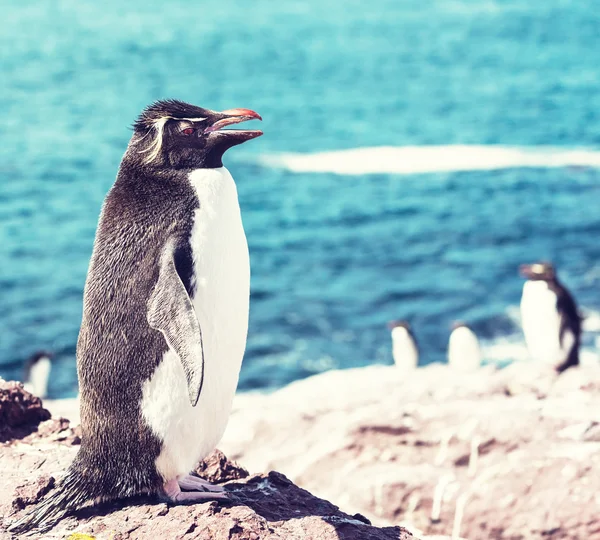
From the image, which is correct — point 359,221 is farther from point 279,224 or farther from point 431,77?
point 431,77

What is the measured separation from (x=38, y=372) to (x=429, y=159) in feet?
46.6

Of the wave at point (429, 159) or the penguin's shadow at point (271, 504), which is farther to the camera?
the wave at point (429, 159)

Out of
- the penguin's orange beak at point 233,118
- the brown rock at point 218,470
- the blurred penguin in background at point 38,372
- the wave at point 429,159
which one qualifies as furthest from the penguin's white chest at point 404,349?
the wave at point 429,159

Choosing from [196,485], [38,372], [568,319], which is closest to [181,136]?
[196,485]

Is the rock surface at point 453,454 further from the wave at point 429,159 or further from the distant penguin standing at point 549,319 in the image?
the wave at point 429,159

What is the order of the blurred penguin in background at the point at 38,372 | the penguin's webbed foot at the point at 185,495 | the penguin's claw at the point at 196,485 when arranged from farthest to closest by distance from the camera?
1. the blurred penguin in background at the point at 38,372
2. the penguin's claw at the point at 196,485
3. the penguin's webbed foot at the point at 185,495

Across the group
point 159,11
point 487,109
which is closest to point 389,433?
point 487,109

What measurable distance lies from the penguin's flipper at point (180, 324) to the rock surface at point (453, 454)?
2069mm

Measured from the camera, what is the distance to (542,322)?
34.2 feet

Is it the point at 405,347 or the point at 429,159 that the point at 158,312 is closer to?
the point at 405,347

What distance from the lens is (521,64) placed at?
38312 mm

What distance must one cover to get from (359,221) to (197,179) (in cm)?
1454

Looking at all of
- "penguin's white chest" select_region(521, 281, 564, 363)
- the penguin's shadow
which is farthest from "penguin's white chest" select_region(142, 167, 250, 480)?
"penguin's white chest" select_region(521, 281, 564, 363)

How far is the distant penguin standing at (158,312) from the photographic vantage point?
360cm
